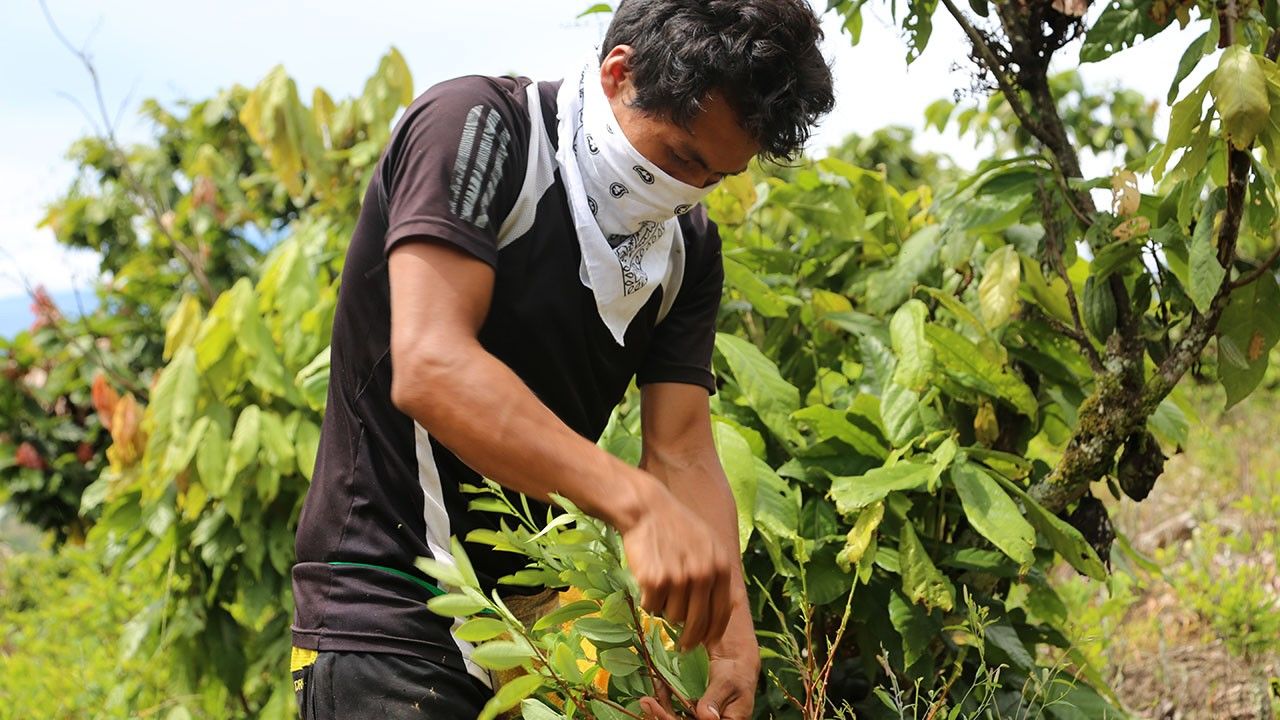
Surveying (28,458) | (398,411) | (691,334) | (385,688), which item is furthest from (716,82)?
(28,458)

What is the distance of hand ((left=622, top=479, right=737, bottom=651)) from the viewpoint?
1.28 metres

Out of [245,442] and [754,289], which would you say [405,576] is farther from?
[245,442]

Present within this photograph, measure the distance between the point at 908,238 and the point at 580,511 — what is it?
1.62 m

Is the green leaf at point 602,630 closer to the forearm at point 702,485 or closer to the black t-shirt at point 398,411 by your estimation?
the black t-shirt at point 398,411

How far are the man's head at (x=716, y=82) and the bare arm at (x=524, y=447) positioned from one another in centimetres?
41

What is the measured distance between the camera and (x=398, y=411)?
1.72 metres

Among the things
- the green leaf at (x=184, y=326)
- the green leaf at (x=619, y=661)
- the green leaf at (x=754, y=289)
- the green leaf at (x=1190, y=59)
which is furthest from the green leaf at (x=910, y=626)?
the green leaf at (x=184, y=326)

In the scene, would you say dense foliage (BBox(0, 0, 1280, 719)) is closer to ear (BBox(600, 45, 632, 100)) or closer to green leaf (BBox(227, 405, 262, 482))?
green leaf (BBox(227, 405, 262, 482))

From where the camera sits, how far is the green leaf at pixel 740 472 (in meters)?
2.06

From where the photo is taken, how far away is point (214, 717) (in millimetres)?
3586

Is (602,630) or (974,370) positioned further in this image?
(974,370)

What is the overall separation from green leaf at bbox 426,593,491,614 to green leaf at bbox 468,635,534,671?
0.08ft

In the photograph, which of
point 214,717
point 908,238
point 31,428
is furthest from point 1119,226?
point 31,428

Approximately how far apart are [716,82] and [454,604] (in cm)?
77
